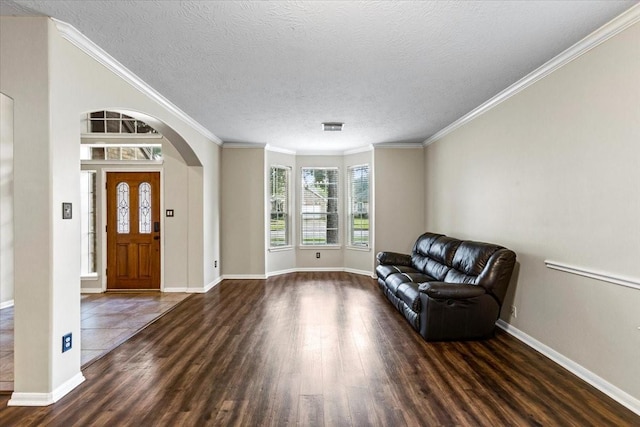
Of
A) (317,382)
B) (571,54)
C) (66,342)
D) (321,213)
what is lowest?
(317,382)

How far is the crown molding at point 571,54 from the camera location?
7.48ft

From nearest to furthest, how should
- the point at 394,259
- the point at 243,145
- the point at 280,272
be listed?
the point at 394,259 < the point at 243,145 < the point at 280,272

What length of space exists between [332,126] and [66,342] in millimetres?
4025

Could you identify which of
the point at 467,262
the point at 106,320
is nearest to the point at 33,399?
the point at 106,320

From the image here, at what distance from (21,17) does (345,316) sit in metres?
4.12

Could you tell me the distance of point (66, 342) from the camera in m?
2.53

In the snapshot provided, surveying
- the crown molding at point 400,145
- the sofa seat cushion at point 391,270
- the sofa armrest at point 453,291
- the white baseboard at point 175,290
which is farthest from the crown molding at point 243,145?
the sofa armrest at point 453,291

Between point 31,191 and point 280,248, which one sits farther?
point 280,248

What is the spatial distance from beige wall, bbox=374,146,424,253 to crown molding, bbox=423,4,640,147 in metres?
2.29

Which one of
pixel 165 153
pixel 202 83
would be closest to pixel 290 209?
pixel 165 153

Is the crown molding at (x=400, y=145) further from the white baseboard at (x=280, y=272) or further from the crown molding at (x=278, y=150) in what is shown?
the white baseboard at (x=280, y=272)

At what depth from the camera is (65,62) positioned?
2.53 m

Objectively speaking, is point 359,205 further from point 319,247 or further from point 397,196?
point 319,247

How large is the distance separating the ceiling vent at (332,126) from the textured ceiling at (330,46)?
1.95 feet
